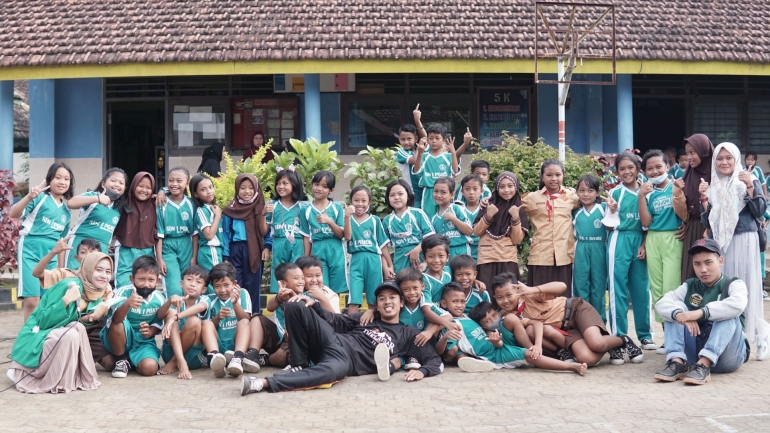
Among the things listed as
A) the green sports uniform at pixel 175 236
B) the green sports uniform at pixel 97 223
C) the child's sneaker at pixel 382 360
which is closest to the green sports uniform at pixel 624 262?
the child's sneaker at pixel 382 360

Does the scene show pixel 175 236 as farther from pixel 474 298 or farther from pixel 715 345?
pixel 715 345

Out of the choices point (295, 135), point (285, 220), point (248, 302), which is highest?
point (295, 135)

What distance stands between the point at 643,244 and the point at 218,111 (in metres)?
8.43

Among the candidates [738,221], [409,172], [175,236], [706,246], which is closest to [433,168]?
[409,172]

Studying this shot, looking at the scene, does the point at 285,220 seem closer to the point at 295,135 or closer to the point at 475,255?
the point at 475,255

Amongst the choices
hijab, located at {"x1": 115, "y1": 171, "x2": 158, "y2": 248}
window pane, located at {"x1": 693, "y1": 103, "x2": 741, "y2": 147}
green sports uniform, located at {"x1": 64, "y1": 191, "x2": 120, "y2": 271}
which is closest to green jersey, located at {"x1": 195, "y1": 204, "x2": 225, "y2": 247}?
hijab, located at {"x1": 115, "y1": 171, "x2": 158, "y2": 248}

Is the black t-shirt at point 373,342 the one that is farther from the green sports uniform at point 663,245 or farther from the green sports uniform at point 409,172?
the green sports uniform at point 409,172

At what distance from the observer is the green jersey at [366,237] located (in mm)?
8109

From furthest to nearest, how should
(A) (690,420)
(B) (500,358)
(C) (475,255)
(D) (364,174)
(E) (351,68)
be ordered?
(E) (351,68)
(D) (364,174)
(C) (475,255)
(B) (500,358)
(A) (690,420)

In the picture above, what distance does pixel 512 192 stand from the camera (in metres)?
7.80

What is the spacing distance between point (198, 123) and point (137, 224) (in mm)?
6726

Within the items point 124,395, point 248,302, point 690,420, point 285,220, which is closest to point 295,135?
point 285,220

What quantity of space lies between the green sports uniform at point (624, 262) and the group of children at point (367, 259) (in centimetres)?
1

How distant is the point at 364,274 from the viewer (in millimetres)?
8148
